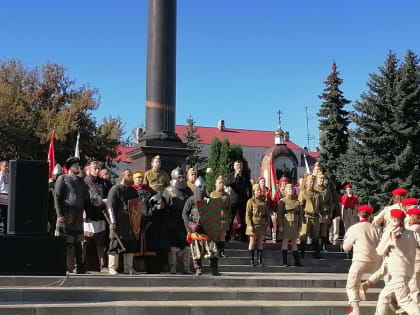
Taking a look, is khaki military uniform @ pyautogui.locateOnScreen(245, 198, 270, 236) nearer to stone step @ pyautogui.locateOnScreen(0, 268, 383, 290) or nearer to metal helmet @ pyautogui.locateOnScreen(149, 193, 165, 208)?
stone step @ pyautogui.locateOnScreen(0, 268, 383, 290)

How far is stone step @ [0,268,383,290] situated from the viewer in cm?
992

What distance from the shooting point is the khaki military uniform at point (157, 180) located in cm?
1419

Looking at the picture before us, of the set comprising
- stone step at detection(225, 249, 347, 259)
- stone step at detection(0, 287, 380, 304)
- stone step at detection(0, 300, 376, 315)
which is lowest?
stone step at detection(0, 300, 376, 315)

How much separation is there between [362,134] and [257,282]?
74.1 ft

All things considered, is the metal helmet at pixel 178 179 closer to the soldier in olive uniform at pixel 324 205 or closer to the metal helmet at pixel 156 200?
the metal helmet at pixel 156 200

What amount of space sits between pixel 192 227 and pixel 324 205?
188 inches

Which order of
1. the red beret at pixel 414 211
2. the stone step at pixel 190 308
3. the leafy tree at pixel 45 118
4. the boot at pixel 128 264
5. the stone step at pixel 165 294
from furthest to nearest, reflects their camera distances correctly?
the leafy tree at pixel 45 118 → the boot at pixel 128 264 → the red beret at pixel 414 211 → the stone step at pixel 165 294 → the stone step at pixel 190 308

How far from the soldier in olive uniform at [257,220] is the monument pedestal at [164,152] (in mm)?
2745

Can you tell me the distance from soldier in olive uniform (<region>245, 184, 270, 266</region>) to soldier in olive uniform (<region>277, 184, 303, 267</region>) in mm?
353

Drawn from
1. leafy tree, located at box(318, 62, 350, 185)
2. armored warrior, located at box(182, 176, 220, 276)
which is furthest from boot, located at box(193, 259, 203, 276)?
leafy tree, located at box(318, 62, 350, 185)

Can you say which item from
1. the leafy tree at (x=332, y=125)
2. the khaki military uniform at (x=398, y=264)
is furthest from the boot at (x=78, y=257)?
the leafy tree at (x=332, y=125)

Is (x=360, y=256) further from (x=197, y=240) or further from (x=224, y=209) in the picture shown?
(x=224, y=209)

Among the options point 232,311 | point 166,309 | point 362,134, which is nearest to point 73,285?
point 166,309

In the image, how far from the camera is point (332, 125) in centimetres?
4338
